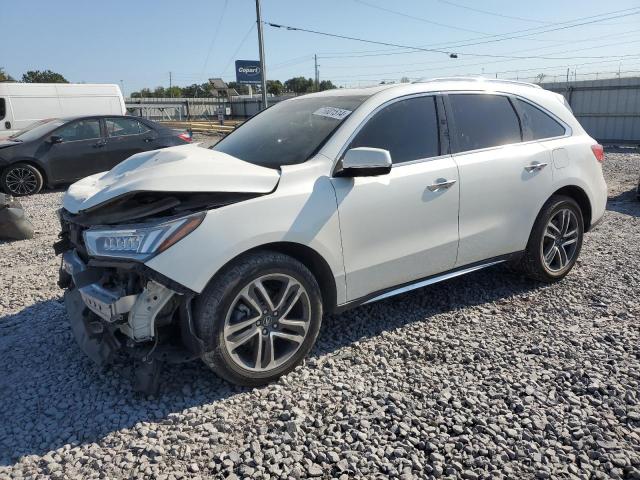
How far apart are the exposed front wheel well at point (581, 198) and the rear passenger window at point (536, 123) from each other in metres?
0.50

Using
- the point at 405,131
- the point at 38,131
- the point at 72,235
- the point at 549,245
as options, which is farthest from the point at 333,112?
the point at 38,131

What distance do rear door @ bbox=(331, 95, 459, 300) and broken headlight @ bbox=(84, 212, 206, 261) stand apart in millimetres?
996

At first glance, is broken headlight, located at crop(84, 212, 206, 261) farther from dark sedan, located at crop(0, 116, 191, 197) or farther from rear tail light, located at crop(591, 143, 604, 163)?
dark sedan, located at crop(0, 116, 191, 197)

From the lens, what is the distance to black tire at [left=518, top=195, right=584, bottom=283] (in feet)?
→ 14.9

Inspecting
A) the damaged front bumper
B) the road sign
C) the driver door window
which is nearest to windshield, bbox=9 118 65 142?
the driver door window

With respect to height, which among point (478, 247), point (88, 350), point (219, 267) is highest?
point (219, 267)

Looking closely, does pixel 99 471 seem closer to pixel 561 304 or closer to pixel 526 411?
pixel 526 411

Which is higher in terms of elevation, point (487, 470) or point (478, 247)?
point (478, 247)

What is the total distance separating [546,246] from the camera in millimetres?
4695

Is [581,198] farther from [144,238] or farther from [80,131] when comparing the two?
[80,131]

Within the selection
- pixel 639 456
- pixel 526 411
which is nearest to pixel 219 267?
pixel 526 411

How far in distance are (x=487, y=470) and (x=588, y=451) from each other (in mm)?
552

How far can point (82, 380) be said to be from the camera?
3.33 meters

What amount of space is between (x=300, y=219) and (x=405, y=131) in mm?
1174
